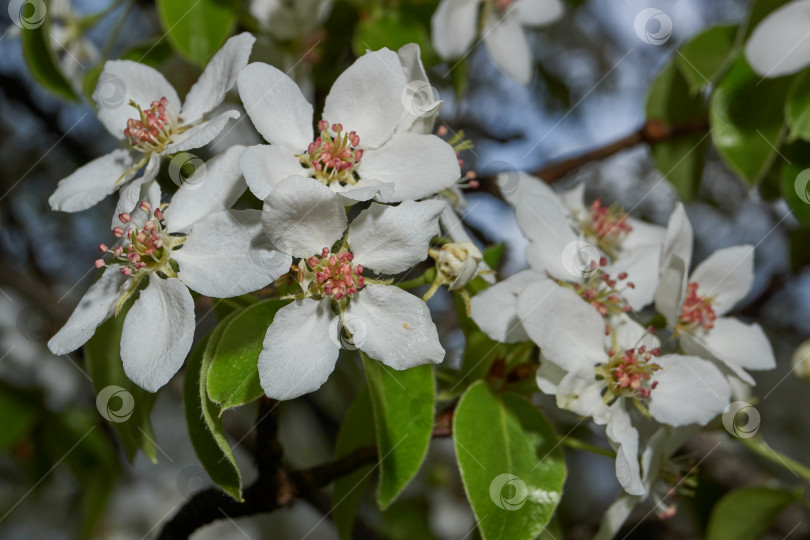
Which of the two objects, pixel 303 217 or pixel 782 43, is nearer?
pixel 303 217

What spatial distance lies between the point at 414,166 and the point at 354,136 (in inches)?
2.8

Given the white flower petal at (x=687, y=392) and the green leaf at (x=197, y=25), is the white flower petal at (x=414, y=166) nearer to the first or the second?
the white flower petal at (x=687, y=392)

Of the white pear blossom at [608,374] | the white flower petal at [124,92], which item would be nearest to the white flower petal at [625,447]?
the white pear blossom at [608,374]

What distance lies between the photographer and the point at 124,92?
95 centimetres

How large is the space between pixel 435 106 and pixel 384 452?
1.18 ft

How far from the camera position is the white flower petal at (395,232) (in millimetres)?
755

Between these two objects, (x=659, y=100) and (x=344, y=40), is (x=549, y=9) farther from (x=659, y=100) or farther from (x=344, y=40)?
(x=344, y=40)

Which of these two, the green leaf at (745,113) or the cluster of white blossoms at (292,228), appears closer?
the cluster of white blossoms at (292,228)

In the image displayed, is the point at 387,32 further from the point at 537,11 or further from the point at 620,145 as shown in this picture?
the point at 620,145

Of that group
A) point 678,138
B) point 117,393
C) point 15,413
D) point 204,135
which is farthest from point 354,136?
point 15,413

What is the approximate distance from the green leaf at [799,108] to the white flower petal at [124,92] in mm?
851

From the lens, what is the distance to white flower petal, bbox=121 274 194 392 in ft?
2.47

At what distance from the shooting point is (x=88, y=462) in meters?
1.67

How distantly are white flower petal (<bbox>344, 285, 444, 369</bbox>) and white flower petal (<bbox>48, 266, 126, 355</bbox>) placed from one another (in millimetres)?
245
